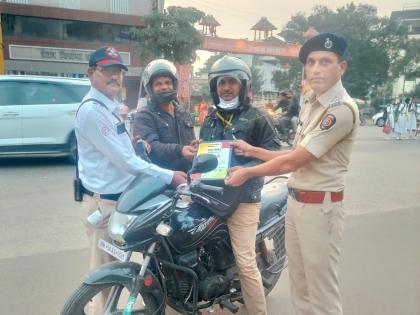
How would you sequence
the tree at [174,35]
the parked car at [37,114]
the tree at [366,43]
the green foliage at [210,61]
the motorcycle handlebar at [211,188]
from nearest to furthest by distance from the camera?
the motorcycle handlebar at [211,188] < the parked car at [37,114] < the tree at [174,35] < the green foliage at [210,61] < the tree at [366,43]

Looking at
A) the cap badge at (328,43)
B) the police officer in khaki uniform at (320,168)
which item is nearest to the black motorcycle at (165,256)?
the police officer in khaki uniform at (320,168)

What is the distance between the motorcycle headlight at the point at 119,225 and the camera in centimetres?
226

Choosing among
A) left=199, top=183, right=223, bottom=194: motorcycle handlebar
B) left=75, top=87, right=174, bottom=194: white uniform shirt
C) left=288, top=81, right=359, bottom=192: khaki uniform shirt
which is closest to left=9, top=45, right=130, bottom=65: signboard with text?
left=75, top=87, right=174, bottom=194: white uniform shirt

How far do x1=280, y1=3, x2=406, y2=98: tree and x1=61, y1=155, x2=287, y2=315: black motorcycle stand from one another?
43.8 meters

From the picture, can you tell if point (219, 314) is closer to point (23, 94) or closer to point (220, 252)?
point (220, 252)

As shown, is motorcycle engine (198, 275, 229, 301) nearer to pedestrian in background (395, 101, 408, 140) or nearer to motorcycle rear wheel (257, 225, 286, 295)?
motorcycle rear wheel (257, 225, 286, 295)

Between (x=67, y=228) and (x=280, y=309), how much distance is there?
9.35 ft

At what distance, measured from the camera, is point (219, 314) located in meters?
3.22

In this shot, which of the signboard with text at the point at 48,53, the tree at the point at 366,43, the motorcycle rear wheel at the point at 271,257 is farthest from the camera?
the tree at the point at 366,43

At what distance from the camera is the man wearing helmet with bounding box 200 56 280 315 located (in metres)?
2.75

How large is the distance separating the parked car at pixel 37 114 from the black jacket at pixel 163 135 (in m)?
6.14

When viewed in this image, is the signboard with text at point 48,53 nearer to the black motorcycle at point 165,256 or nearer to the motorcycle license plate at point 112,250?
the motorcycle license plate at point 112,250

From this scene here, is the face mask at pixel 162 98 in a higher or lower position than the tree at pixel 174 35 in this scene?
lower

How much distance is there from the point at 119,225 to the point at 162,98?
1.20 m
